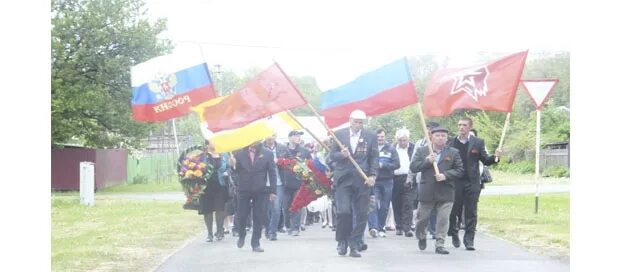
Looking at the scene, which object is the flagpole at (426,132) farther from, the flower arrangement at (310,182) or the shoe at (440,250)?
the flower arrangement at (310,182)

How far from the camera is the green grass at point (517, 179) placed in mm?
12038

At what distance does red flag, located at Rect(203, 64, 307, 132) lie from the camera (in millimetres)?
11891

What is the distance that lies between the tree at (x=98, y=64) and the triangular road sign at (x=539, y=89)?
295cm

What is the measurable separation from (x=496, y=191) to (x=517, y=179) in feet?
1.18

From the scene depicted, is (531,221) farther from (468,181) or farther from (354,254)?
(354,254)

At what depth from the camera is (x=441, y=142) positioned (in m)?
12.6

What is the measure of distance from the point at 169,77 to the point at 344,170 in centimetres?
173

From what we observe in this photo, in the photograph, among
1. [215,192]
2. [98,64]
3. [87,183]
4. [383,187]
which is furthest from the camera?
[383,187]

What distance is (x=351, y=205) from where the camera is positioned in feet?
42.0

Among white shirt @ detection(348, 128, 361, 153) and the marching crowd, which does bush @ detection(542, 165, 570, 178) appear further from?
white shirt @ detection(348, 128, 361, 153)

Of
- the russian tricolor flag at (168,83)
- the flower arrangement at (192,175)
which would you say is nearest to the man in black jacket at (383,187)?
the flower arrangement at (192,175)

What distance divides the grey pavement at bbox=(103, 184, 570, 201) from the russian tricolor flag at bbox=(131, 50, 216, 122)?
0.67 metres

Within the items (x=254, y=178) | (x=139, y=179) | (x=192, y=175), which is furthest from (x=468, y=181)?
(x=139, y=179)
